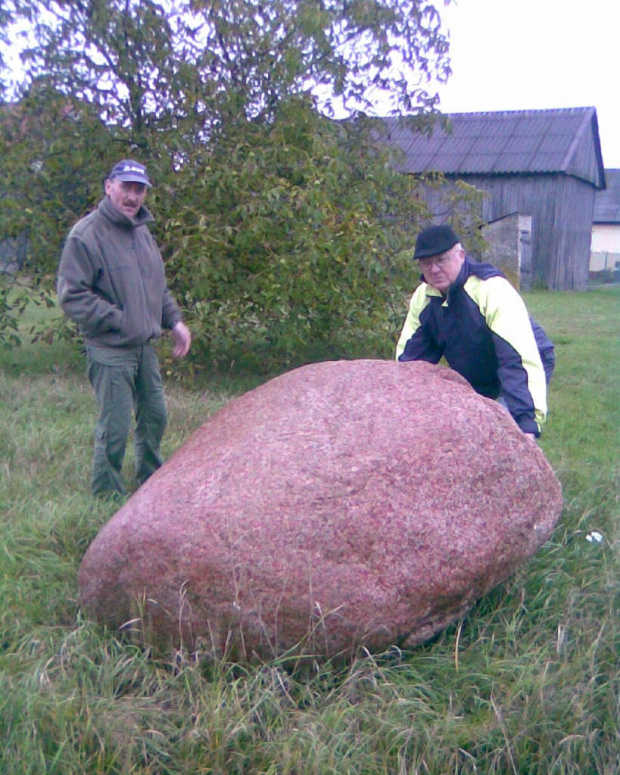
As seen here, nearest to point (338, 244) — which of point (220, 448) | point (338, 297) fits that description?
point (338, 297)

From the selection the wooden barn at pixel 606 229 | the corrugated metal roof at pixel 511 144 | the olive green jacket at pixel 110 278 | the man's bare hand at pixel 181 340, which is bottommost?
the wooden barn at pixel 606 229

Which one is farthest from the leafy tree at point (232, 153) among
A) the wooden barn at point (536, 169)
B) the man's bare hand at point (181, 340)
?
the wooden barn at point (536, 169)

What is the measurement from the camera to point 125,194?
429cm

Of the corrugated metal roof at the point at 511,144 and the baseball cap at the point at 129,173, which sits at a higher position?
the corrugated metal roof at the point at 511,144

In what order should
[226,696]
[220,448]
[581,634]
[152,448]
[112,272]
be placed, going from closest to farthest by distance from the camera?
[226,696] < [581,634] < [220,448] < [112,272] < [152,448]

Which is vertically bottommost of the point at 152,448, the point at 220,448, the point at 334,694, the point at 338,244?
the point at 334,694

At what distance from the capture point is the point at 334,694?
2.96 metres

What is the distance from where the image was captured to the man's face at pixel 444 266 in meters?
3.90

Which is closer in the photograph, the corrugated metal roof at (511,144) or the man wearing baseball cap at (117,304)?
the man wearing baseball cap at (117,304)

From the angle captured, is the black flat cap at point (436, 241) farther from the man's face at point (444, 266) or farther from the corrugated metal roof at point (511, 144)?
the corrugated metal roof at point (511, 144)

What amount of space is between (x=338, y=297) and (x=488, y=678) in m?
4.79

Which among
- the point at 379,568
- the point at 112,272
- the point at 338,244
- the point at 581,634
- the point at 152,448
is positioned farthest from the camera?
the point at 338,244

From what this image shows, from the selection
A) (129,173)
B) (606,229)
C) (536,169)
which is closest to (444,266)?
(129,173)

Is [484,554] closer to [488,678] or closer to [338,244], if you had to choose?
[488,678]
